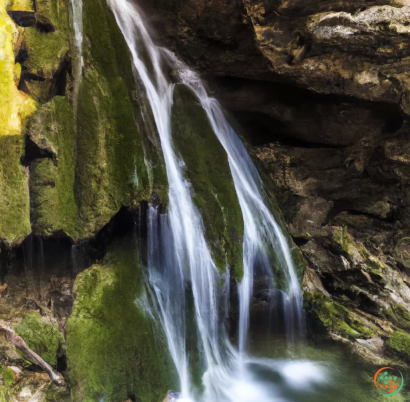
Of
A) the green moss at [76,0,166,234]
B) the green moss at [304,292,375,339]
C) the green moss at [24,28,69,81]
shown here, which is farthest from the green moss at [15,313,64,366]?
the green moss at [304,292,375,339]

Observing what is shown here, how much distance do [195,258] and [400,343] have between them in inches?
223

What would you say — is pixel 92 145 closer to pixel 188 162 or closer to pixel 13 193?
pixel 13 193

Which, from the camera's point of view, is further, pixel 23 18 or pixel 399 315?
pixel 399 315

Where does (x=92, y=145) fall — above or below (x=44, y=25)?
below

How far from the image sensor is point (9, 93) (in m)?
6.32

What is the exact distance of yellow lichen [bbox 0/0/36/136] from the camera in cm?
618

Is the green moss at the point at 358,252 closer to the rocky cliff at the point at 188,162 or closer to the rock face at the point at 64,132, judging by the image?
the rocky cliff at the point at 188,162

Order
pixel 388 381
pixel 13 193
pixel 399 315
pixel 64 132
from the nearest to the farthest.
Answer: pixel 13 193, pixel 64 132, pixel 388 381, pixel 399 315

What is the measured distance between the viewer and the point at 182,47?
8.62m

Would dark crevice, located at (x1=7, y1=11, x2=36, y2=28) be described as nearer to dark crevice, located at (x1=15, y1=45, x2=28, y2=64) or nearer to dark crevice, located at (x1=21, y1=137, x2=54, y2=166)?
dark crevice, located at (x1=15, y1=45, x2=28, y2=64)

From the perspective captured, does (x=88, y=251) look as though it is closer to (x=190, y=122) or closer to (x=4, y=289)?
(x=4, y=289)

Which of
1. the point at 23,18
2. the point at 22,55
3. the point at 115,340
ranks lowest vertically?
the point at 115,340

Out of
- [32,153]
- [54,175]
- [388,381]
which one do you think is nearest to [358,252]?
[388,381]

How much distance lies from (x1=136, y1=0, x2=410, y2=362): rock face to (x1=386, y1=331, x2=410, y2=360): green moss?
0.08 ft
